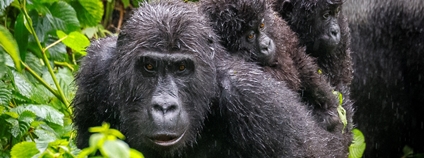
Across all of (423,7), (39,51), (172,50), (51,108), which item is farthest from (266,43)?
(423,7)

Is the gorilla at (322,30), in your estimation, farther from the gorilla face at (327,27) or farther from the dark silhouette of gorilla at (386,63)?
the dark silhouette of gorilla at (386,63)

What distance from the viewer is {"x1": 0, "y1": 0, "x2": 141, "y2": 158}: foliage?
4473 mm

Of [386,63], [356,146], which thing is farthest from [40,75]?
[386,63]

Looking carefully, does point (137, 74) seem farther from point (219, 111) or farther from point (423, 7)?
point (423, 7)

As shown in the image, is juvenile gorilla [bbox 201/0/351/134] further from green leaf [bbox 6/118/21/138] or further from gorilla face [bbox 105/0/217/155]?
green leaf [bbox 6/118/21/138]

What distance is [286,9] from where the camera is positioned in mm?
5031

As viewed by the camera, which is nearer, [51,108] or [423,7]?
[51,108]

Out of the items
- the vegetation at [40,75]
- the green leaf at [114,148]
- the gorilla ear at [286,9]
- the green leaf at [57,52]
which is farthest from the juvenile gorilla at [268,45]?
the green leaf at [114,148]

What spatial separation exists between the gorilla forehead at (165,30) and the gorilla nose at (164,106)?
0.89 ft

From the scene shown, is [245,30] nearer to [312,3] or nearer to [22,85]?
[312,3]

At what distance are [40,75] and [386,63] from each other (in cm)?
279

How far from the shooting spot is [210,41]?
3908 mm

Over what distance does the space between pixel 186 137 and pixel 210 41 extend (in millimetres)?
483

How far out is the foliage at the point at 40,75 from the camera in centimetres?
447
